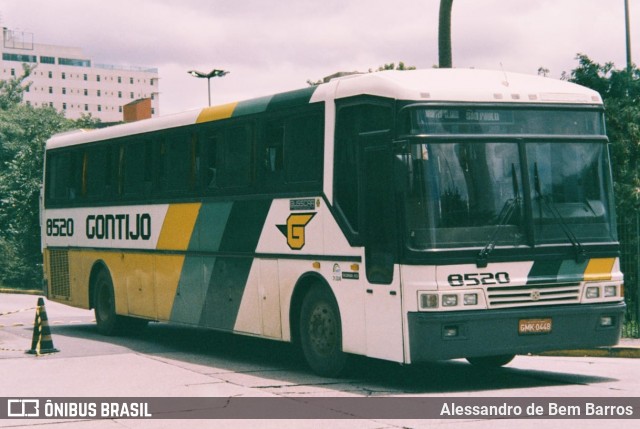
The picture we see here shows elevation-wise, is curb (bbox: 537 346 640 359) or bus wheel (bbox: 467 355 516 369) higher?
bus wheel (bbox: 467 355 516 369)

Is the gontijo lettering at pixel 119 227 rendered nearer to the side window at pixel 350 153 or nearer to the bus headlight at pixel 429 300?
the side window at pixel 350 153

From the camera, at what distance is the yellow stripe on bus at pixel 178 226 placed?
16.6 m

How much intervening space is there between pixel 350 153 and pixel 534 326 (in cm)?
282

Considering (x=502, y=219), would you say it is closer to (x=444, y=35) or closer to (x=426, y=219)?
(x=426, y=219)

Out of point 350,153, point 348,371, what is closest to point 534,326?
point 348,371

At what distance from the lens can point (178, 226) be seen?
17047 mm

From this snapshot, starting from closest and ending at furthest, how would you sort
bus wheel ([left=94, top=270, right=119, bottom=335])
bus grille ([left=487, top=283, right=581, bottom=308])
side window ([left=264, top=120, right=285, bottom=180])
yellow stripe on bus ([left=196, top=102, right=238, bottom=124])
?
bus grille ([left=487, top=283, right=581, bottom=308]) → side window ([left=264, top=120, right=285, bottom=180]) → yellow stripe on bus ([left=196, top=102, right=238, bottom=124]) → bus wheel ([left=94, top=270, right=119, bottom=335])

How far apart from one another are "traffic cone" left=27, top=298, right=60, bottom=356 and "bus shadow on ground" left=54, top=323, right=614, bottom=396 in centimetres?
138

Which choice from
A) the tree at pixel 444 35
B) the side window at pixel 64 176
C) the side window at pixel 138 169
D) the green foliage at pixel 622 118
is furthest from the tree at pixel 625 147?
the side window at pixel 64 176

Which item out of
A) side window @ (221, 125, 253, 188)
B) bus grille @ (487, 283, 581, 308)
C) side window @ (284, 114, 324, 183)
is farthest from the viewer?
side window @ (221, 125, 253, 188)

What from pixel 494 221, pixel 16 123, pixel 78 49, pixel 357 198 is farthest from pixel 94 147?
pixel 78 49

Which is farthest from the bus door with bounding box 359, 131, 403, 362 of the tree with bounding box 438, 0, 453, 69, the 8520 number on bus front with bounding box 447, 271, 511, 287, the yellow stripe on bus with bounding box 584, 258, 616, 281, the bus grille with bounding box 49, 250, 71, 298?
the bus grille with bounding box 49, 250, 71, 298

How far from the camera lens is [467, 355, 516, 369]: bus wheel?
14.0 meters

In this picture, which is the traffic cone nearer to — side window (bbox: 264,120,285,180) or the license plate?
side window (bbox: 264,120,285,180)
